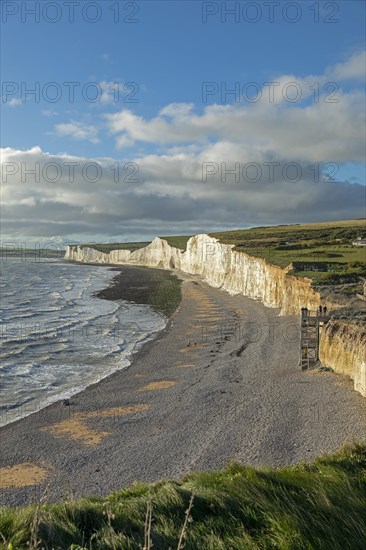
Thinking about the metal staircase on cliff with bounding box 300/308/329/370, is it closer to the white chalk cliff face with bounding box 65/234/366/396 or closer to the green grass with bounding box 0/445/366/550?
the white chalk cliff face with bounding box 65/234/366/396

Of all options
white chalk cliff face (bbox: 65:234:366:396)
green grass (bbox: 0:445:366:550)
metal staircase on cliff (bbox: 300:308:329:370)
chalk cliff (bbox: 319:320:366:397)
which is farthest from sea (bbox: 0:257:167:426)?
green grass (bbox: 0:445:366:550)

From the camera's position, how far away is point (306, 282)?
125 ft

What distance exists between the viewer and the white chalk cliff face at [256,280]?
2288cm

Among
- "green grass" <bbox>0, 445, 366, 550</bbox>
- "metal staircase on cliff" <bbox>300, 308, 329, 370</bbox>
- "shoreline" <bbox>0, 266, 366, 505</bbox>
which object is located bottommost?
"shoreline" <bbox>0, 266, 366, 505</bbox>

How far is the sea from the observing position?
22109 millimetres

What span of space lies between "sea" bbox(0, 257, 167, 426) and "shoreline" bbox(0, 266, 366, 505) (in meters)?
1.43

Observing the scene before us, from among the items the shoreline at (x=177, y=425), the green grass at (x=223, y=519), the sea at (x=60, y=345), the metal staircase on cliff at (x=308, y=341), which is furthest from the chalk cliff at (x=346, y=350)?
the green grass at (x=223, y=519)

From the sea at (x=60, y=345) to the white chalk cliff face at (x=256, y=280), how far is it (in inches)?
483

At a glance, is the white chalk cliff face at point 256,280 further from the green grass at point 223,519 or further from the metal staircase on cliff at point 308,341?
the green grass at point 223,519

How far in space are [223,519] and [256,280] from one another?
53409 millimetres

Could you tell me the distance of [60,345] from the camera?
31.9 meters

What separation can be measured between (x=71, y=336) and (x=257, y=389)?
60.5 feet

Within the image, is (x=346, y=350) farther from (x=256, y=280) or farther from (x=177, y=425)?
(x=256, y=280)

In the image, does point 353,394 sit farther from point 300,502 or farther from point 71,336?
point 71,336
